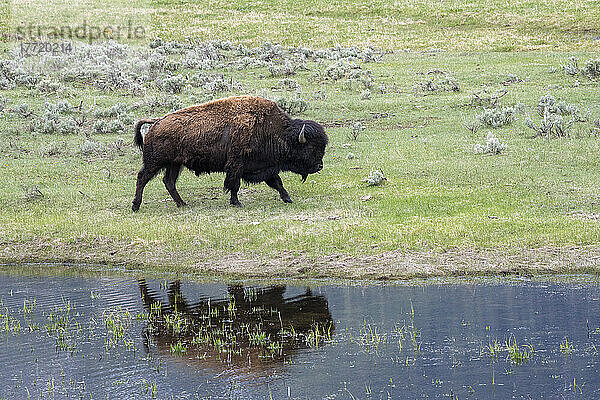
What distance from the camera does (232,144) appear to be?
1669 centimetres

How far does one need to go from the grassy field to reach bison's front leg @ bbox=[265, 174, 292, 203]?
1.27 ft

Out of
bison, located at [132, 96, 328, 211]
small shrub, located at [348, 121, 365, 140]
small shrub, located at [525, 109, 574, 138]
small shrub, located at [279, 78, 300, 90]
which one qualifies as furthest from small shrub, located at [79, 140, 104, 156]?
small shrub, located at [525, 109, 574, 138]

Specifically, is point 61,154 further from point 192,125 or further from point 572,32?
point 572,32

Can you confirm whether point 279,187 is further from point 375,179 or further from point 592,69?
A: point 592,69

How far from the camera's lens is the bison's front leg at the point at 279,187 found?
16688 millimetres

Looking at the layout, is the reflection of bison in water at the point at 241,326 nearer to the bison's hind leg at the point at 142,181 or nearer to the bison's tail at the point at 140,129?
the bison's hind leg at the point at 142,181

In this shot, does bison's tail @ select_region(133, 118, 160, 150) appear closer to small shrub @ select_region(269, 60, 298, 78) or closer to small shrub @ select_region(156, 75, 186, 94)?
small shrub @ select_region(156, 75, 186, 94)

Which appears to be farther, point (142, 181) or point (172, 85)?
point (172, 85)

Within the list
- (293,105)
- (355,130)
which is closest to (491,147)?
(355,130)

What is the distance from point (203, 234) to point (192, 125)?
10.2 feet

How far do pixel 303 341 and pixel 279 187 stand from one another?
23.8 ft

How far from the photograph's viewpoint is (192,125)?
54.9 ft

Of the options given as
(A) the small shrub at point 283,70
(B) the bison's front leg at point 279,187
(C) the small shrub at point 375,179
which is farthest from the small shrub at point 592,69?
(B) the bison's front leg at point 279,187

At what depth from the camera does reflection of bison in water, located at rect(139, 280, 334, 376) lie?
938 cm
